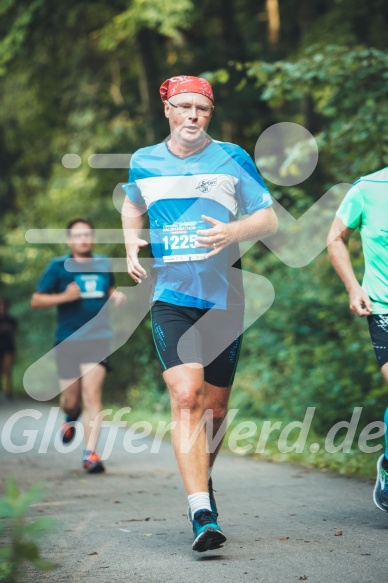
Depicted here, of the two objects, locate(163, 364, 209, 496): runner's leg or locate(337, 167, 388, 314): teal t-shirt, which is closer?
locate(163, 364, 209, 496): runner's leg

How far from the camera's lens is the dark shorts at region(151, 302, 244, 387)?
16.4 feet

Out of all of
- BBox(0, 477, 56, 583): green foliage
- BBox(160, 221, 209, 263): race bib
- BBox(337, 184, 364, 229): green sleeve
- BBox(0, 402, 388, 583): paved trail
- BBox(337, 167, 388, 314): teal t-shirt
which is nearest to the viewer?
BBox(0, 477, 56, 583): green foliage

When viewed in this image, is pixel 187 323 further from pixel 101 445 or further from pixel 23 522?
pixel 101 445

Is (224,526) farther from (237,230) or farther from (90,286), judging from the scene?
(90,286)

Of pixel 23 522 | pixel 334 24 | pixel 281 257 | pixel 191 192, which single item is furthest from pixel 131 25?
pixel 23 522

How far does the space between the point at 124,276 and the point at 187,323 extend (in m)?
12.4

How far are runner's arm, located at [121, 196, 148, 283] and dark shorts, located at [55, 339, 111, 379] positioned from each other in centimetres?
370

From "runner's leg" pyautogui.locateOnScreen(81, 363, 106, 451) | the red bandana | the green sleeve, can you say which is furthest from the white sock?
"runner's leg" pyautogui.locateOnScreen(81, 363, 106, 451)

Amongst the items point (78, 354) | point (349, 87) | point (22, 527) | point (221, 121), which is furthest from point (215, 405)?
point (221, 121)

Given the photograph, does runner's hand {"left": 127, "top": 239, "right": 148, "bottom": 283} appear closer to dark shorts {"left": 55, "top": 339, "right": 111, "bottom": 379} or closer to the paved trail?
the paved trail

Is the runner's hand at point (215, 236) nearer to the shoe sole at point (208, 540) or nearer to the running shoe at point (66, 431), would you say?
the shoe sole at point (208, 540)

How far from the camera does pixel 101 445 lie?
1096cm

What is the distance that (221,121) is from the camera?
55.5 feet

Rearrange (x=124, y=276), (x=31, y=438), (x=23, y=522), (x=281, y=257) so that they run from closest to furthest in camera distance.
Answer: (x=23, y=522)
(x=31, y=438)
(x=281, y=257)
(x=124, y=276)
